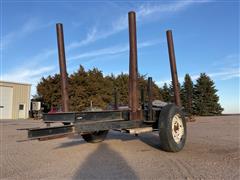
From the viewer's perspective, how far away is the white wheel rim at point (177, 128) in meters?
8.09

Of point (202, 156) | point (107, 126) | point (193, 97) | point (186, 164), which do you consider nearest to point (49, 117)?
point (107, 126)

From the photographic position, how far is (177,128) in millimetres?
8281

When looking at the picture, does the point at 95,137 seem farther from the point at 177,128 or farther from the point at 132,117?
the point at 177,128

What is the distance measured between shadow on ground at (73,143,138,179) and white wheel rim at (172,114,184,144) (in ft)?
5.12

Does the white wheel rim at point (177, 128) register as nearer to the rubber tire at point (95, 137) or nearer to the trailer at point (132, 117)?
the trailer at point (132, 117)

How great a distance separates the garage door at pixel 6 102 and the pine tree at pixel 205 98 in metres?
31.4

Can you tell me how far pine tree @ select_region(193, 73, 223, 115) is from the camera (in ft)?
184

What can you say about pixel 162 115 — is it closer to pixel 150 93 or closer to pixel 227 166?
pixel 150 93

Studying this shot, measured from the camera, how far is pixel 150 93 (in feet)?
26.8

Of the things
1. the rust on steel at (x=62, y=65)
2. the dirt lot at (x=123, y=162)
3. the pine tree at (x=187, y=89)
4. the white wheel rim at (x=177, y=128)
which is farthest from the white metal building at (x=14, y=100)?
the white wheel rim at (x=177, y=128)

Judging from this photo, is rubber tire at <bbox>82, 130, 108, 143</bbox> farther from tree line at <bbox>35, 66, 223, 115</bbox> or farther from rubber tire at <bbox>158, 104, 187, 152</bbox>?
tree line at <bbox>35, 66, 223, 115</bbox>

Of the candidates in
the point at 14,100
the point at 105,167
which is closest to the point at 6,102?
the point at 14,100

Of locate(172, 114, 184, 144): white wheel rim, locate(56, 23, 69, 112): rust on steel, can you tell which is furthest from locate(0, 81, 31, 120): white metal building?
locate(172, 114, 184, 144): white wheel rim

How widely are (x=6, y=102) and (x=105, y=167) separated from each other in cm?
3868
